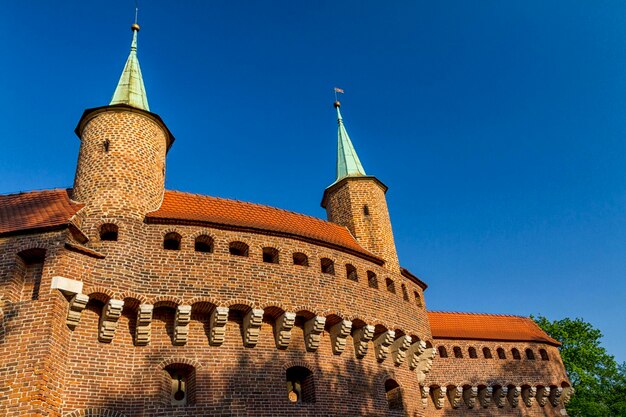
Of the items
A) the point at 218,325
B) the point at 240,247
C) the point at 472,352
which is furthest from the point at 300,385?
the point at 472,352

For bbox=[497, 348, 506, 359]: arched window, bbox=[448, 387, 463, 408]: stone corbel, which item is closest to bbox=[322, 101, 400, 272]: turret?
bbox=[448, 387, 463, 408]: stone corbel

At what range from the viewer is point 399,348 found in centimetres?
1875

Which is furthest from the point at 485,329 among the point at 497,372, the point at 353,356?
the point at 353,356

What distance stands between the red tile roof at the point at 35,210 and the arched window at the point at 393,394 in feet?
40.3

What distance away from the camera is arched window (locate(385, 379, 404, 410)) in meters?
18.4

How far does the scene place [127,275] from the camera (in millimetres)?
14156

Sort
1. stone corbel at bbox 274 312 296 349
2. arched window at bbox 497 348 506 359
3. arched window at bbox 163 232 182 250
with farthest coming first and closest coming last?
1. arched window at bbox 497 348 506 359
2. arched window at bbox 163 232 182 250
3. stone corbel at bbox 274 312 296 349

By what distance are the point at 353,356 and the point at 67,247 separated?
959 cm

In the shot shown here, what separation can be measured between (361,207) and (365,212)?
0.33 m

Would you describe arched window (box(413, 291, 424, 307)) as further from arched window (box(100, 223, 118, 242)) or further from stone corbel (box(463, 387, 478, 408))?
arched window (box(100, 223, 118, 242))

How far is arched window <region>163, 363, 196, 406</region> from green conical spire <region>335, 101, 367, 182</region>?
39.5ft

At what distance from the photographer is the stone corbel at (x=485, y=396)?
25.7 metres

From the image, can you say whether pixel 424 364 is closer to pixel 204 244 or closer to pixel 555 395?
pixel 204 244

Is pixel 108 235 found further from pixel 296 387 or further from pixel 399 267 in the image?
pixel 399 267
